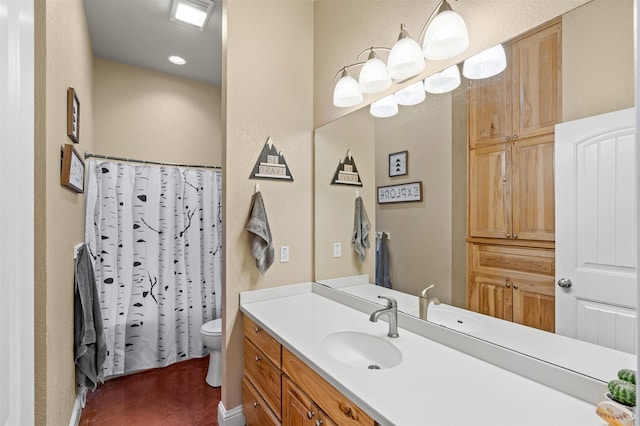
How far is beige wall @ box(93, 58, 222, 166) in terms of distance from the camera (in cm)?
291

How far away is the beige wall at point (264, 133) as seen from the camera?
191cm

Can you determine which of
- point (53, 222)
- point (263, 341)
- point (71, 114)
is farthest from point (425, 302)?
point (71, 114)

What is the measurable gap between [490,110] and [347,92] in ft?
2.71

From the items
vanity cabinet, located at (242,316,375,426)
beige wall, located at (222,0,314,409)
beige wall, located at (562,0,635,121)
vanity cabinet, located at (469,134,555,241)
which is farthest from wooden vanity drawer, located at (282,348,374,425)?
beige wall, located at (562,0,635,121)

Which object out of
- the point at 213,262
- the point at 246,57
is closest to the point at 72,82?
the point at 246,57

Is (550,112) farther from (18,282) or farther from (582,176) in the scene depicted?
(18,282)

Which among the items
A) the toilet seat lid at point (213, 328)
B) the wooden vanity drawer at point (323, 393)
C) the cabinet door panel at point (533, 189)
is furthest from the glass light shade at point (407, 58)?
the toilet seat lid at point (213, 328)

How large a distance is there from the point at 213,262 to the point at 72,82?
6.01ft

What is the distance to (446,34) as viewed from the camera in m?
1.21

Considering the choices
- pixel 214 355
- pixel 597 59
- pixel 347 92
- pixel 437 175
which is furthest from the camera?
pixel 214 355

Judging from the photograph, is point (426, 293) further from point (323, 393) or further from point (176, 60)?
point (176, 60)

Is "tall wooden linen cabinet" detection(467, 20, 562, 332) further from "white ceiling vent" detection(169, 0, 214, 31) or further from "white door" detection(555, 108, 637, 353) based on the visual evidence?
"white ceiling vent" detection(169, 0, 214, 31)

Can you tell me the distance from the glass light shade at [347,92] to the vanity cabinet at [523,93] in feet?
2.25

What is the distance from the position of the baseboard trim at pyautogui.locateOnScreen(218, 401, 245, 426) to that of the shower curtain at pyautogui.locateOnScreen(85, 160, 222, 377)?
3.60 feet
